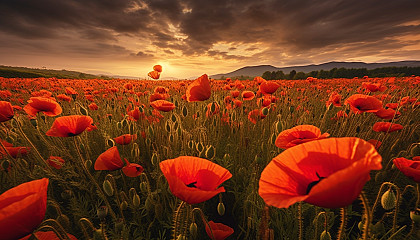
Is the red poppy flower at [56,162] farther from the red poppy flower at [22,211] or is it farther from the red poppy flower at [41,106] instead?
the red poppy flower at [22,211]

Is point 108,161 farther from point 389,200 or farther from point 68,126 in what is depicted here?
point 389,200

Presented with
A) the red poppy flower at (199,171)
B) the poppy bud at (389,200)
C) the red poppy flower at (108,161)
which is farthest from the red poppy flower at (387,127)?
the red poppy flower at (108,161)

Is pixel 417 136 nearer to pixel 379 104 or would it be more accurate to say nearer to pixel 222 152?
pixel 379 104

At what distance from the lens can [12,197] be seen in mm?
624

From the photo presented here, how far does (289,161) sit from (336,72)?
2853 cm

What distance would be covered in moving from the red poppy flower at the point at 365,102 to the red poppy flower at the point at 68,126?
2.27 meters

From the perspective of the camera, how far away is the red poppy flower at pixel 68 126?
1.30 m

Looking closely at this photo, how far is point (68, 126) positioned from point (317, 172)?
157cm

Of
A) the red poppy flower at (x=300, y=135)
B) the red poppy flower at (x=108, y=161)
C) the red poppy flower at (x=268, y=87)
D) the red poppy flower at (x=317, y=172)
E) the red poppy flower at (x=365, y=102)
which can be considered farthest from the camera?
the red poppy flower at (x=268, y=87)

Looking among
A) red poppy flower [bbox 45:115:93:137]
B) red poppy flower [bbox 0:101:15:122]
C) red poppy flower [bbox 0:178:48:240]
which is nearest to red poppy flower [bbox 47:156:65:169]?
red poppy flower [bbox 45:115:93:137]

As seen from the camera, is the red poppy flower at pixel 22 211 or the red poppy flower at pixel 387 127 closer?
the red poppy flower at pixel 22 211

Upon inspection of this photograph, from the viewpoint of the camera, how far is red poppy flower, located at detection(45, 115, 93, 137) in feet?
4.28

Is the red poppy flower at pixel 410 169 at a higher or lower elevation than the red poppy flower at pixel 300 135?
lower

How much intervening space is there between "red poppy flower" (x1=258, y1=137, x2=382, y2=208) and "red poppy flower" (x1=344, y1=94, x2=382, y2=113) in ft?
4.85
